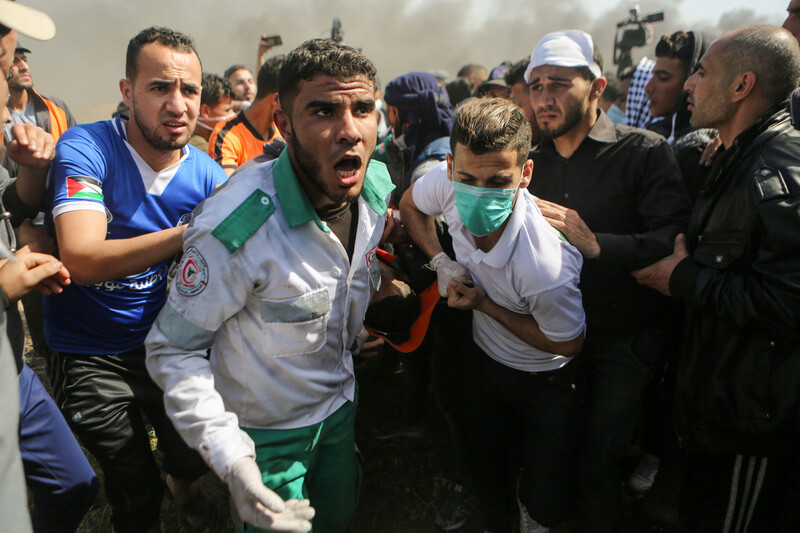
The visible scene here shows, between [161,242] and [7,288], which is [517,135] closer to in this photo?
[161,242]

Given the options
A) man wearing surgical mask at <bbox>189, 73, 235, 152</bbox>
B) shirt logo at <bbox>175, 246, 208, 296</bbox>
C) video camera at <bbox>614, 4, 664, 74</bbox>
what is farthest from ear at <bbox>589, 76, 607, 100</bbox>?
video camera at <bbox>614, 4, 664, 74</bbox>

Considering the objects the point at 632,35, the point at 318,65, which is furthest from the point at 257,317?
the point at 632,35

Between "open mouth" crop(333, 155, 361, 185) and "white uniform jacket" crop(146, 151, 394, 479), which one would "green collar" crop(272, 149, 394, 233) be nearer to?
"white uniform jacket" crop(146, 151, 394, 479)

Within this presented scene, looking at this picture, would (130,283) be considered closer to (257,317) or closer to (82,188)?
(82,188)

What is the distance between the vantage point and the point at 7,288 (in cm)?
178

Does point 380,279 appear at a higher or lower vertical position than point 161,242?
lower

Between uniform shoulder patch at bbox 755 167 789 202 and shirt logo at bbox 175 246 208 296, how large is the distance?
206cm

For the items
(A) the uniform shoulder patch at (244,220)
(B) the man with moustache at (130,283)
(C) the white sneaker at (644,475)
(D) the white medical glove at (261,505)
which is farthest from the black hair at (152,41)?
(C) the white sneaker at (644,475)

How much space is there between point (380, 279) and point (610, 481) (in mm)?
1490

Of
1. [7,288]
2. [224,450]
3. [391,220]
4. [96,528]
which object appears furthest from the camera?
[96,528]

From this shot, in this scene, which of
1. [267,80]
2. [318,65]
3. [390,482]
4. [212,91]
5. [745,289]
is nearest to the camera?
[318,65]

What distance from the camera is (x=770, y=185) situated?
1.91m

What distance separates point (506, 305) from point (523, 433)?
738 mm

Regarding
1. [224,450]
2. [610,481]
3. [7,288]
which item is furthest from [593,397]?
[7,288]
